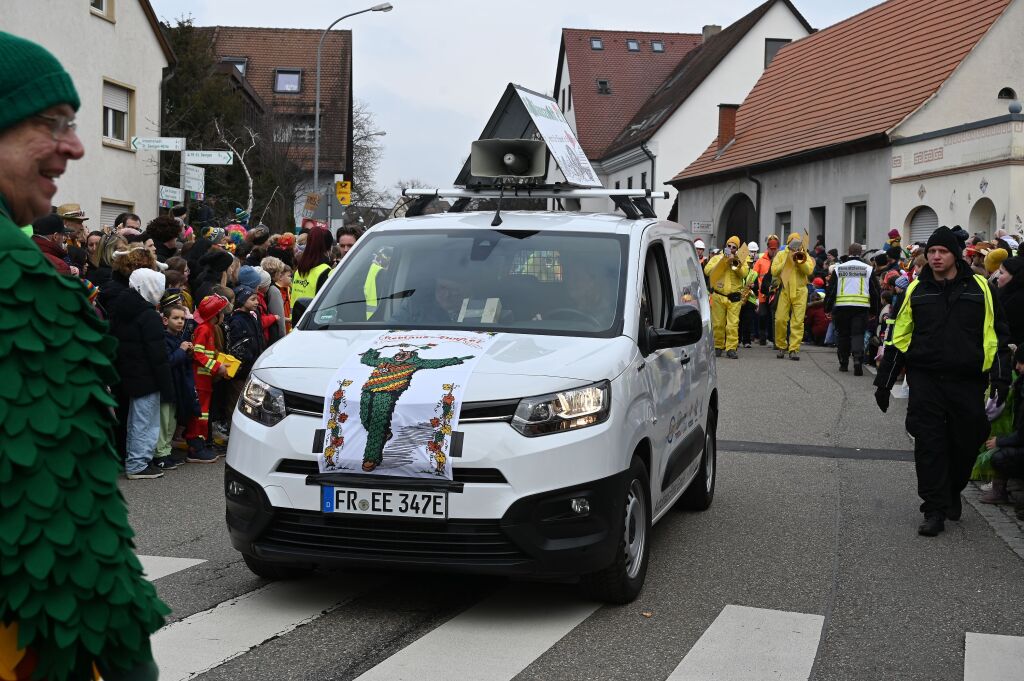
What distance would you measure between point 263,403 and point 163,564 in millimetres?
1441

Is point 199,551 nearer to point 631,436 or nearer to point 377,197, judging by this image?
point 631,436

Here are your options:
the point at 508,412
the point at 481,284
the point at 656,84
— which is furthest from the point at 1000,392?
the point at 656,84

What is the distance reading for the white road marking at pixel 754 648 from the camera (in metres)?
5.13

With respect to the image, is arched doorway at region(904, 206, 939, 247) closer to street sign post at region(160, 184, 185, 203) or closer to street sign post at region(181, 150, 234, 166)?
street sign post at region(181, 150, 234, 166)

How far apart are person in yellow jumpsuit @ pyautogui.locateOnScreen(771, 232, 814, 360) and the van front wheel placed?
1643 centimetres

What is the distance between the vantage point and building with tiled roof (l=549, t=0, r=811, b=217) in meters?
55.0

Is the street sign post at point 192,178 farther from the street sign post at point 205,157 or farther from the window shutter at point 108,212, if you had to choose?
the window shutter at point 108,212

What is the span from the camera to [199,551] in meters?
7.22

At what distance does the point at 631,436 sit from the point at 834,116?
105ft

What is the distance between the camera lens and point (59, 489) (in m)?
1.92

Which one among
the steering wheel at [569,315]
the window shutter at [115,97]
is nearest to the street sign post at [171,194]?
the steering wheel at [569,315]

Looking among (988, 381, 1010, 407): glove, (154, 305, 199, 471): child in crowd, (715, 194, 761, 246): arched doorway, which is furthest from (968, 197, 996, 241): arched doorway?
(154, 305, 199, 471): child in crowd

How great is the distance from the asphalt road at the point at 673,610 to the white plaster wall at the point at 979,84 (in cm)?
2375

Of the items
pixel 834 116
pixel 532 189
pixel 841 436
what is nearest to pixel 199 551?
pixel 532 189
